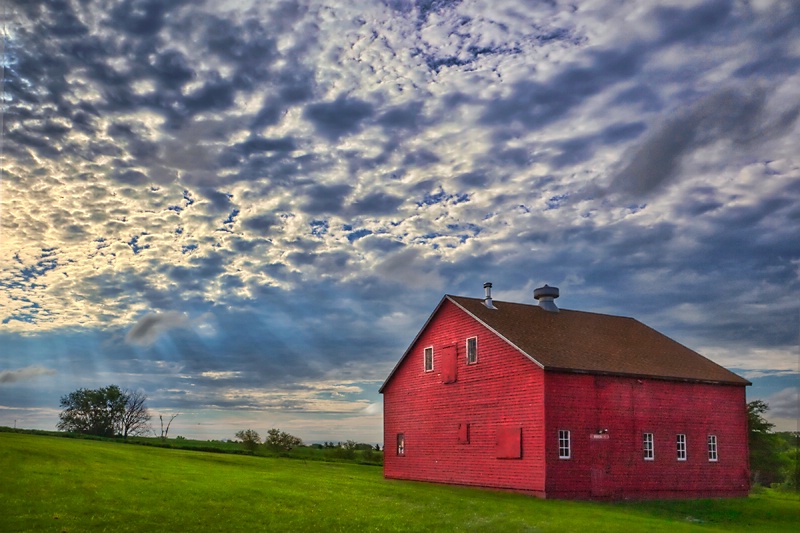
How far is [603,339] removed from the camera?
4491 centimetres

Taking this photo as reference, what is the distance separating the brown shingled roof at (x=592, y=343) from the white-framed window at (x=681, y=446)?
3.27 metres

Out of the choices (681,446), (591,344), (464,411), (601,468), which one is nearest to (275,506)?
(464,411)

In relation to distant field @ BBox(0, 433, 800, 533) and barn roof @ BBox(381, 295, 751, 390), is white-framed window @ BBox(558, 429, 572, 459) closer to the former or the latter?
distant field @ BBox(0, 433, 800, 533)

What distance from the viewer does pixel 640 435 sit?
129 feet

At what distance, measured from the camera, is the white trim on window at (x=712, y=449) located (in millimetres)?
42406

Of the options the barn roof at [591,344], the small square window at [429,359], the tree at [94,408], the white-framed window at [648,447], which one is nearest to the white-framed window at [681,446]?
the white-framed window at [648,447]

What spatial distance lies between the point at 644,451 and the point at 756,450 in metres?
28.1

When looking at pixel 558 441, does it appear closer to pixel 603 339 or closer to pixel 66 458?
pixel 603 339

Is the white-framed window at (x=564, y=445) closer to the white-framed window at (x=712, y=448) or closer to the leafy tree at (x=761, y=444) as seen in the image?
the white-framed window at (x=712, y=448)

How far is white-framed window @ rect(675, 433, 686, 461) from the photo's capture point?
4084cm

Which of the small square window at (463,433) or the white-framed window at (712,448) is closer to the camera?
the small square window at (463,433)

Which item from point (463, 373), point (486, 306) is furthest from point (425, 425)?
point (486, 306)

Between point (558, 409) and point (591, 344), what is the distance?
296 inches

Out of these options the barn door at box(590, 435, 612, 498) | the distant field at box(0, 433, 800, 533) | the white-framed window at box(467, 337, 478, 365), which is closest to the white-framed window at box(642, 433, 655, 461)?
the distant field at box(0, 433, 800, 533)
